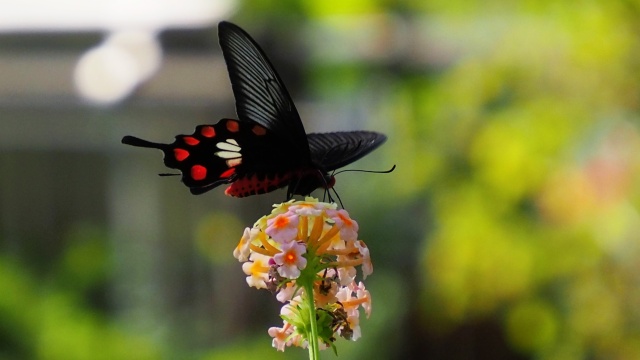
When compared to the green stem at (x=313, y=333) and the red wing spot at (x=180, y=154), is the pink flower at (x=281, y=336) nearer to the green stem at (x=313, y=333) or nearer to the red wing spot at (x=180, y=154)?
the green stem at (x=313, y=333)

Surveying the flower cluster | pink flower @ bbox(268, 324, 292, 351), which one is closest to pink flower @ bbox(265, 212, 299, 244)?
the flower cluster

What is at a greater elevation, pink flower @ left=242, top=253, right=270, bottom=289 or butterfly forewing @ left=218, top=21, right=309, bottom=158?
butterfly forewing @ left=218, top=21, right=309, bottom=158

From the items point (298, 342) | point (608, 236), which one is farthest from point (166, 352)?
point (298, 342)

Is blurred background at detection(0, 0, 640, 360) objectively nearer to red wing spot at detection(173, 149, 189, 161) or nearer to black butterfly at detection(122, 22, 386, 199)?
black butterfly at detection(122, 22, 386, 199)

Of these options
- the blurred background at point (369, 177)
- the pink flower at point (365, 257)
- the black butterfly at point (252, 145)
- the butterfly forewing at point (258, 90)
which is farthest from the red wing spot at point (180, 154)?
the blurred background at point (369, 177)

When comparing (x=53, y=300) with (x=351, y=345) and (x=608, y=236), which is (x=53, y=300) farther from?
(x=608, y=236)

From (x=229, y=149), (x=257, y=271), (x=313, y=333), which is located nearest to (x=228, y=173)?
(x=229, y=149)
